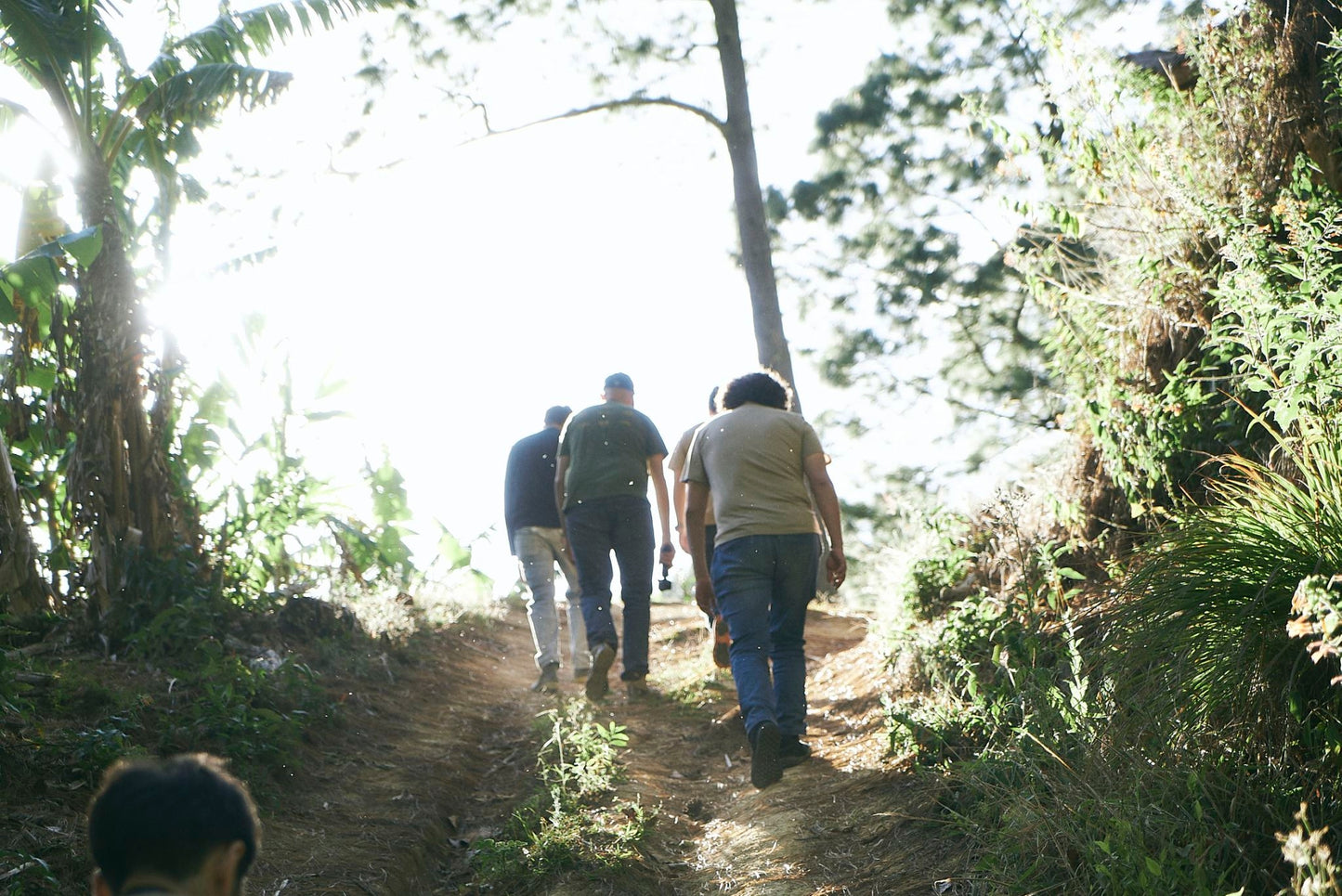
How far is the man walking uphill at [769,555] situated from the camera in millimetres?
5641

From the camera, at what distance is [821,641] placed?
1023 centimetres

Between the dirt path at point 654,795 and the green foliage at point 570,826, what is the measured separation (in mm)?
116

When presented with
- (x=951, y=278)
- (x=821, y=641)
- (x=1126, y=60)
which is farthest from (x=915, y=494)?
(x=1126, y=60)

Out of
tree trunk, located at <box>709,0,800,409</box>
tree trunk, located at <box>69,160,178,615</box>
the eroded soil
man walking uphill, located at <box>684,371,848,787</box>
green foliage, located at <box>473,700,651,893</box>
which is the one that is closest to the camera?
the eroded soil

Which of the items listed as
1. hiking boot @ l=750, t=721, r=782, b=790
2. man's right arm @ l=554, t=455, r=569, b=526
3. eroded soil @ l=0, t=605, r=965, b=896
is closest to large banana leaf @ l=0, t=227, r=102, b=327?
eroded soil @ l=0, t=605, r=965, b=896

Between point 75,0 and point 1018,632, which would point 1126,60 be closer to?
point 1018,632

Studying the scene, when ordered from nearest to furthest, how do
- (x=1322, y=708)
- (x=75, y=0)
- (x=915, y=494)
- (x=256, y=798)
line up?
(x=1322, y=708)
(x=256, y=798)
(x=75, y=0)
(x=915, y=494)

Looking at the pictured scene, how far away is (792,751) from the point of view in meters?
5.70

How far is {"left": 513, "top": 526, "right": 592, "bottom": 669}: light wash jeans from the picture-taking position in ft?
28.7

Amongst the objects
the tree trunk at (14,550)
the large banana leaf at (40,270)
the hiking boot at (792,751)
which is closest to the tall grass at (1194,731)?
the hiking boot at (792,751)

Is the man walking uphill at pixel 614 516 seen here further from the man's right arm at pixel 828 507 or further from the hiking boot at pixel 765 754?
the hiking boot at pixel 765 754

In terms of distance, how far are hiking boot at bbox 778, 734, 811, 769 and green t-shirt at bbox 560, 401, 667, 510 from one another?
8.77 feet

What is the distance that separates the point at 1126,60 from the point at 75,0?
715cm

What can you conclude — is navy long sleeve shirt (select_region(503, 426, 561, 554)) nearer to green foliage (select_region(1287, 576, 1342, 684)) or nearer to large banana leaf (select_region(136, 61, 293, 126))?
large banana leaf (select_region(136, 61, 293, 126))
